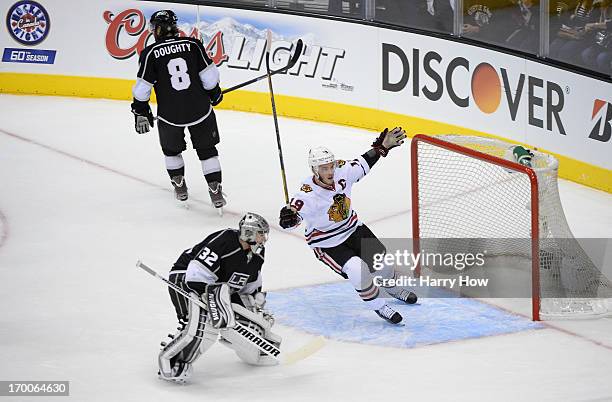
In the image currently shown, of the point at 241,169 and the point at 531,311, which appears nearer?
the point at 531,311

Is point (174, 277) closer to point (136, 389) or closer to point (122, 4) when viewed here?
point (136, 389)

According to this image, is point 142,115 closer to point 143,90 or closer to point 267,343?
point 143,90

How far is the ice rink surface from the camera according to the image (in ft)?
18.7

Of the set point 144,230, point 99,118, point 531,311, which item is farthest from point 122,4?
point 531,311

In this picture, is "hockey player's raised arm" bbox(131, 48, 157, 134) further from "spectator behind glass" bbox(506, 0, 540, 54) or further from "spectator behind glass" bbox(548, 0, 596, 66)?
"spectator behind glass" bbox(548, 0, 596, 66)

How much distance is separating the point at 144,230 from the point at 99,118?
2.71m

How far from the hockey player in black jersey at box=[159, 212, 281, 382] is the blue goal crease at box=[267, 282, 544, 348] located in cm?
79

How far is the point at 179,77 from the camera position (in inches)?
316

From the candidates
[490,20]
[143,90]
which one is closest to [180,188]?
[143,90]

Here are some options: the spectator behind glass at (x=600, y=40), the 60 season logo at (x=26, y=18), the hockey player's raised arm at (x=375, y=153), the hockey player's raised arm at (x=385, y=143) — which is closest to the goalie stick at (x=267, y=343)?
the hockey player's raised arm at (x=375, y=153)

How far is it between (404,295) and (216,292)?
154 centimetres

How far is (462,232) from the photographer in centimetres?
711

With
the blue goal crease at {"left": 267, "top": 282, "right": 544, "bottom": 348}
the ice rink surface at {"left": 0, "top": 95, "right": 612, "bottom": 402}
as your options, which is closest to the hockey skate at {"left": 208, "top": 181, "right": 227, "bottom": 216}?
the ice rink surface at {"left": 0, "top": 95, "right": 612, "bottom": 402}

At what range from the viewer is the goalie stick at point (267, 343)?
→ 18.2 ft
